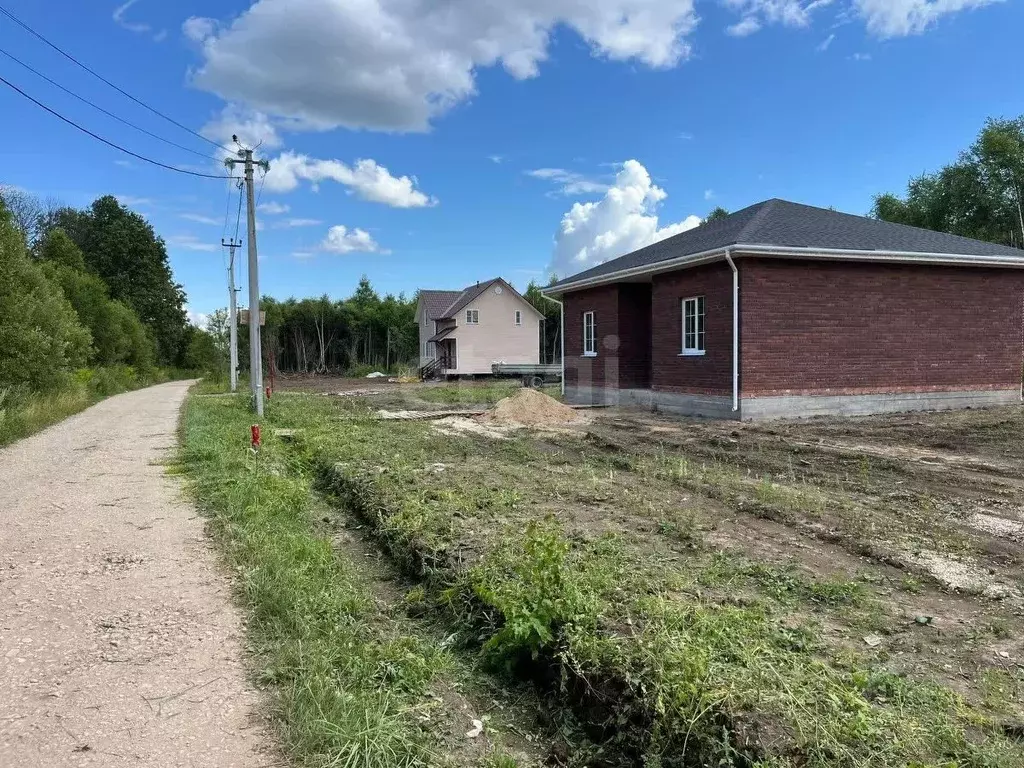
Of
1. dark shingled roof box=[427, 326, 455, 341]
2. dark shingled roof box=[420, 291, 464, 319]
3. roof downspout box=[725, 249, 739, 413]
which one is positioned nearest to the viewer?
roof downspout box=[725, 249, 739, 413]

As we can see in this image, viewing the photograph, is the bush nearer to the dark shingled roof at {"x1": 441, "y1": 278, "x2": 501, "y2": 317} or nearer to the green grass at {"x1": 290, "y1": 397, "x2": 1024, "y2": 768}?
the green grass at {"x1": 290, "y1": 397, "x2": 1024, "y2": 768}

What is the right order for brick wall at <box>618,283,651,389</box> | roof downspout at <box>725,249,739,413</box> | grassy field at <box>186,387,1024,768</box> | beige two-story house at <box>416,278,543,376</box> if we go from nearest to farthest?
1. grassy field at <box>186,387,1024,768</box>
2. roof downspout at <box>725,249,739,413</box>
3. brick wall at <box>618,283,651,389</box>
4. beige two-story house at <box>416,278,543,376</box>

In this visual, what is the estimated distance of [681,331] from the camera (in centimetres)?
1653

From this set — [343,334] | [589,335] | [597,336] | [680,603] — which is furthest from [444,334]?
[680,603]

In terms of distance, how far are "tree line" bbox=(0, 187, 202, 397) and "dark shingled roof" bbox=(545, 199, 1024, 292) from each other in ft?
50.0

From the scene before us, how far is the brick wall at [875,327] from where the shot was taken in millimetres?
14594

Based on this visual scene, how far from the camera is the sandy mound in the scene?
16203mm

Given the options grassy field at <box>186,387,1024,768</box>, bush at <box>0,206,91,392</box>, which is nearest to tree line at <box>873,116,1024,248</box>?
grassy field at <box>186,387,1024,768</box>

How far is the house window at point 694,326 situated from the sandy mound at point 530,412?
122 inches

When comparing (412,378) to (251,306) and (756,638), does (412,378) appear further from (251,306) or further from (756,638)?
(756,638)

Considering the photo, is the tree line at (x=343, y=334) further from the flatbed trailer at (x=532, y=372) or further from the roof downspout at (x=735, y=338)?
the roof downspout at (x=735, y=338)

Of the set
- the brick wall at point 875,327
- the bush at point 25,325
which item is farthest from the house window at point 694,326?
the bush at point 25,325

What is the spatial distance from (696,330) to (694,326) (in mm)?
139

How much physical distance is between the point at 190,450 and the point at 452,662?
371 inches
